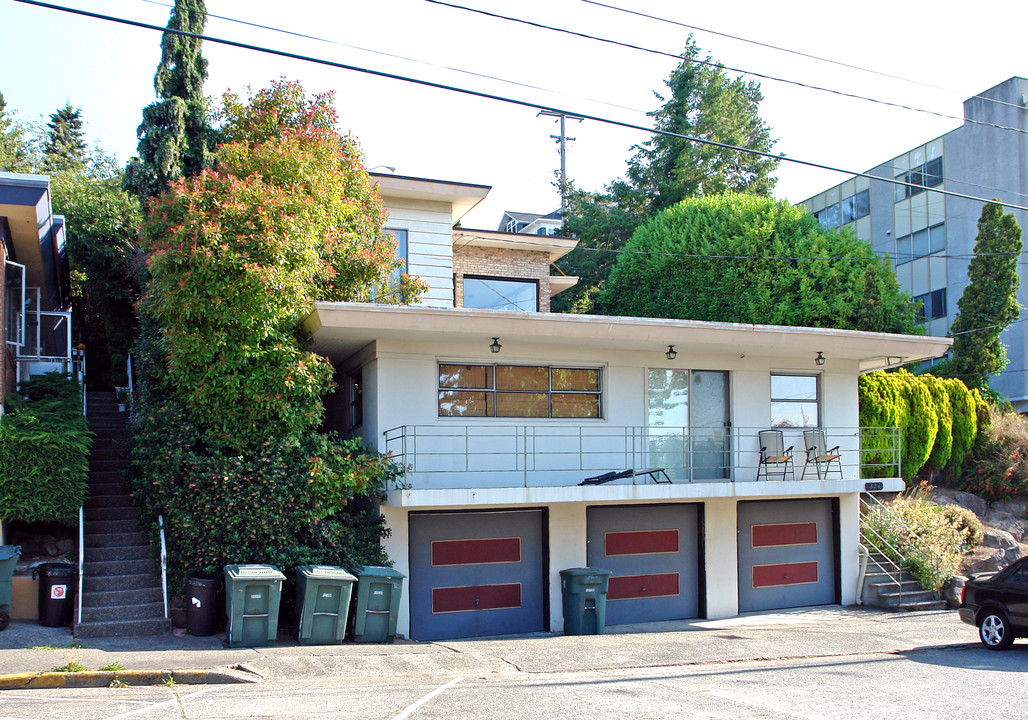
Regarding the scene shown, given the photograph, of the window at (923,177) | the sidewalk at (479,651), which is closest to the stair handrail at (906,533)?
the sidewalk at (479,651)

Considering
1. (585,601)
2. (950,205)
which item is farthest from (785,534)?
(950,205)

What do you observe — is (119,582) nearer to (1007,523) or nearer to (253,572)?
(253,572)

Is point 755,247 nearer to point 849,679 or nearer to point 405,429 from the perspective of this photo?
point 405,429

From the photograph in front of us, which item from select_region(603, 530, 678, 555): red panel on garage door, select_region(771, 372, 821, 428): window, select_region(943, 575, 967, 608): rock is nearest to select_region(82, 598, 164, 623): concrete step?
select_region(603, 530, 678, 555): red panel on garage door

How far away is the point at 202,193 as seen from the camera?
14.1 m

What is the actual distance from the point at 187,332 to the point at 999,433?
2056cm

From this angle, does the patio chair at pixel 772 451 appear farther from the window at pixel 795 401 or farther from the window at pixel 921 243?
the window at pixel 921 243

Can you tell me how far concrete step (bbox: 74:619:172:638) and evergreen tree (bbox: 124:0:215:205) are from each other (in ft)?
29.5

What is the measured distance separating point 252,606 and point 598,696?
193 inches

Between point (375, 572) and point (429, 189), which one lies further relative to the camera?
point (429, 189)

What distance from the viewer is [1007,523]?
72.1ft

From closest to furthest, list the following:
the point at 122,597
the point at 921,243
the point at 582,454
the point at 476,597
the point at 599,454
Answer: the point at 122,597, the point at 476,597, the point at 582,454, the point at 599,454, the point at 921,243

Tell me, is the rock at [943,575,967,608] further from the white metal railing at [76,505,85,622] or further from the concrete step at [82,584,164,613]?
the white metal railing at [76,505,85,622]

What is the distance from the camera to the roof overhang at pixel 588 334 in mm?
13531
